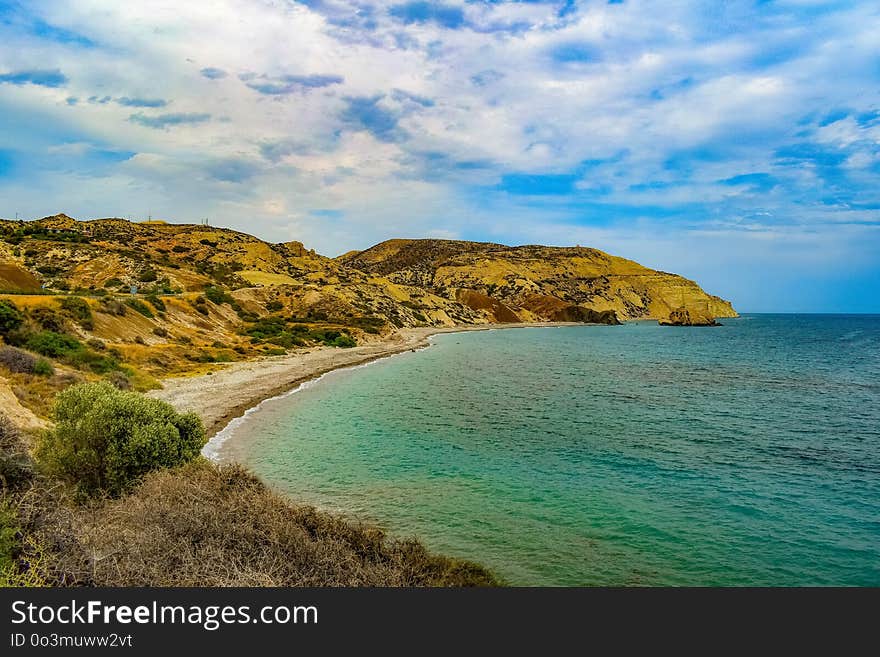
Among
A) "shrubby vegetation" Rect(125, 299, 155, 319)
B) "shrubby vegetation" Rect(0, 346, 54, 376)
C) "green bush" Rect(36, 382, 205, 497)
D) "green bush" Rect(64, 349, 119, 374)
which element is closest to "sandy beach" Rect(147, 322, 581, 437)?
"green bush" Rect(64, 349, 119, 374)

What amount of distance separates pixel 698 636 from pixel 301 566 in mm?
5805

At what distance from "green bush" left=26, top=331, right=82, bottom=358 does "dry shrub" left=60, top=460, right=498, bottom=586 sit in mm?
21845

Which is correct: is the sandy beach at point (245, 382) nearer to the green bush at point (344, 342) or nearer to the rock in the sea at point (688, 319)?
the green bush at point (344, 342)

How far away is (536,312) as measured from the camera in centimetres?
16525

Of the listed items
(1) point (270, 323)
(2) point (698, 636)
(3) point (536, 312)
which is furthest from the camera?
(3) point (536, 312)

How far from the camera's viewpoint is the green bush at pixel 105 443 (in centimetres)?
1233

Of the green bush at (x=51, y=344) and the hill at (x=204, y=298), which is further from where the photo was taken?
the hill at (x=204, y=298)

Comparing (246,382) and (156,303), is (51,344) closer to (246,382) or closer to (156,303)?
(246,382)

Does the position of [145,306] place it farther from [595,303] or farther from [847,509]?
[595,303]

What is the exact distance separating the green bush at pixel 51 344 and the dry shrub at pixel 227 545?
21.8 m

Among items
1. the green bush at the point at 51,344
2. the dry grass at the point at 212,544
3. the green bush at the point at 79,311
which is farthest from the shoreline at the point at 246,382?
the dry grass at the point at 212,544

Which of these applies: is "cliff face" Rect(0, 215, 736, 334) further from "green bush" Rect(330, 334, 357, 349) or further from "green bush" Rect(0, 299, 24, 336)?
"green bush" Rect(0, 299, 24, 336)

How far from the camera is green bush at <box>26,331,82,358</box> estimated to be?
28.0 metres

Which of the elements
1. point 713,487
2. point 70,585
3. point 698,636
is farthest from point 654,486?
point 70,585
